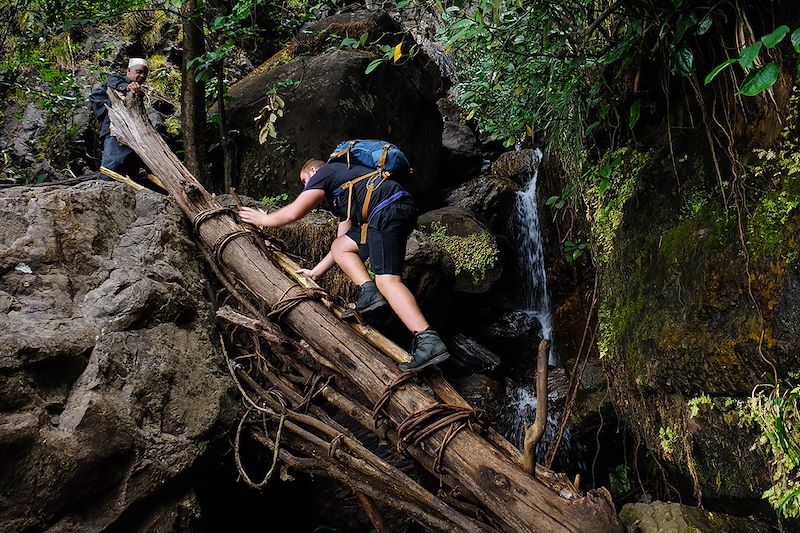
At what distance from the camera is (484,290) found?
7887mm

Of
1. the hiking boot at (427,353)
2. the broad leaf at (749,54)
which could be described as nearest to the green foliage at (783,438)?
the broad leaf at (749,54)

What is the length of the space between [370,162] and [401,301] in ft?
3.61

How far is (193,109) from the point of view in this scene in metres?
6.88

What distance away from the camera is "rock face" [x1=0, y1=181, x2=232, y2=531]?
8.86ft

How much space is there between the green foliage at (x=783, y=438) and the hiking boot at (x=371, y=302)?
2.24 m

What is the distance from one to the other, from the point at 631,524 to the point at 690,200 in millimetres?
1918

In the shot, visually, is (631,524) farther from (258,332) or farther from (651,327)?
(258,332)

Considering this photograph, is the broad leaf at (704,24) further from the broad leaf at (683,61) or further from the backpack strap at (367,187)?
the backpack strap at (367,187)

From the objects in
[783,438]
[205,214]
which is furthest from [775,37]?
[205,214]

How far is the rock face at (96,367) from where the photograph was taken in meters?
2.70

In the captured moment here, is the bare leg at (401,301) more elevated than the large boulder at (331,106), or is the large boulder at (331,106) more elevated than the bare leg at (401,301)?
the large boulder at (331,106)

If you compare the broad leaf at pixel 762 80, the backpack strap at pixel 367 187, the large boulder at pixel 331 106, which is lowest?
the broad leaf at pixel 762 80

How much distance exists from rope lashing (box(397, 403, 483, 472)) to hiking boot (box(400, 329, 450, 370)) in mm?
294

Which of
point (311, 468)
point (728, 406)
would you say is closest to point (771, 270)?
point (728, 406)
